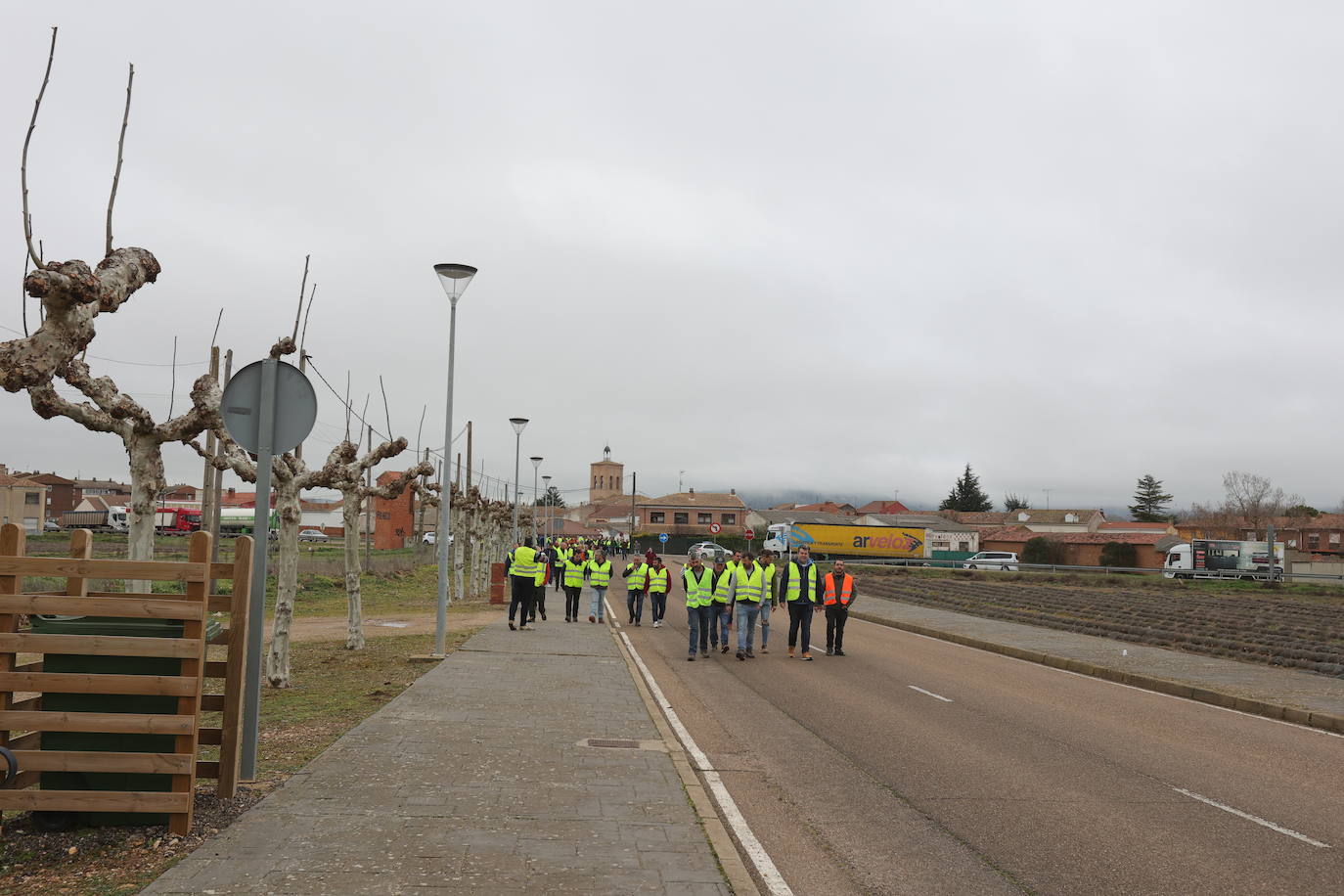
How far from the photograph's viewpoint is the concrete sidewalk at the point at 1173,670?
1216cm

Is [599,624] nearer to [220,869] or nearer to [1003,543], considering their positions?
[220,869]

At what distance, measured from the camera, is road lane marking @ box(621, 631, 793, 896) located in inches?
208

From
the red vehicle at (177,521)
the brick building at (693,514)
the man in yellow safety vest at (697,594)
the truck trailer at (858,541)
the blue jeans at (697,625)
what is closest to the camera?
the man in yellow safety vest at (697,594)

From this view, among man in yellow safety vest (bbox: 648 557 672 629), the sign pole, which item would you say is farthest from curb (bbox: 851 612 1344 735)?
the sign pole

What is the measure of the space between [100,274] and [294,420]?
1.63 m

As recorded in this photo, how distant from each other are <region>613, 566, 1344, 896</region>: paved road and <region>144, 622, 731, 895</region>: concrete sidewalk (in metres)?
0.75

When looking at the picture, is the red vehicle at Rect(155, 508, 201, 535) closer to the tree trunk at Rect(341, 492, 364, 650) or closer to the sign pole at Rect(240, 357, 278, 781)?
the tree trunk at Rect(341, 492, 364, 650)

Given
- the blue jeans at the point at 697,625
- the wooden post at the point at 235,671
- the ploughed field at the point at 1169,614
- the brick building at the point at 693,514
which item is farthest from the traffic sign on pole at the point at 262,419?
the brick building at the point at 693,514

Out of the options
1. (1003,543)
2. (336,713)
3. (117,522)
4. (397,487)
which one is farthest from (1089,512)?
(336,713)

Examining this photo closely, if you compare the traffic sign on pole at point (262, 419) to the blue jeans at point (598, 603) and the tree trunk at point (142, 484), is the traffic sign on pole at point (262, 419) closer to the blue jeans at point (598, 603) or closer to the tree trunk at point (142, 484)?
the tree trunk at point (142, 484)

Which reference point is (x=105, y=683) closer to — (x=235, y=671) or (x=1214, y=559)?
(x=235, y=671)

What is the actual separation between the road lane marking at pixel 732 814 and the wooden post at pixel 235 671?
123 inches

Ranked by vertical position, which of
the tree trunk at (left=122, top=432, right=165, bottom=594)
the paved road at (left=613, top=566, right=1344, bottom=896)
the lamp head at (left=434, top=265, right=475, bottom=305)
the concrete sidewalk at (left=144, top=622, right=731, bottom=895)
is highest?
the lamp head at (left=434, top=265, right=475, bottom=305)

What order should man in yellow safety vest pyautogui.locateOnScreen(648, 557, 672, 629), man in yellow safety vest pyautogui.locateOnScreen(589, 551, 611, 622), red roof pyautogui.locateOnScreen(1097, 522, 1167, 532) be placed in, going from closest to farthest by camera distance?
man in yellow safety vest pyautogui.locateOnScreen(648, 557, 672, 629) < man in yellow safety vest pyautogui.locateOnScreen(589, 551, 611, 622) < red roof pyautogui.locateOnScreen(1097, 522, 1167, 532)
